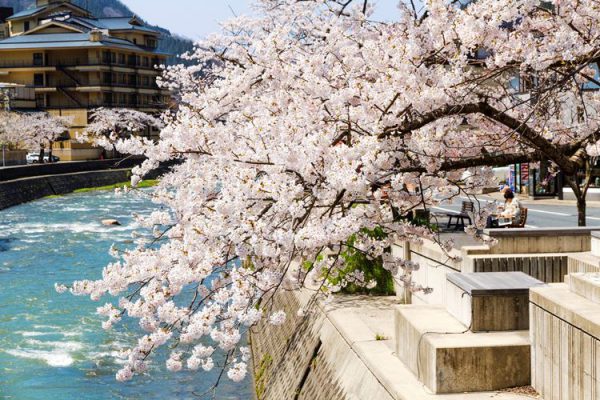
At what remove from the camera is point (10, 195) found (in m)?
54.2

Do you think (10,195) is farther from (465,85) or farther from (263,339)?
(465,85)

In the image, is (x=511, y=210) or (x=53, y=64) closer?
(x=511, y=210)

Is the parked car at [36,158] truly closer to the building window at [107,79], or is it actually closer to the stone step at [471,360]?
the building window at [107,79]

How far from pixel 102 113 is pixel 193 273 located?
84.3 m

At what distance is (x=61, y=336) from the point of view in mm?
21469

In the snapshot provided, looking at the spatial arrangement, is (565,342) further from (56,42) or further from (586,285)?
(56,42)

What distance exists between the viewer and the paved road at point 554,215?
969 inches

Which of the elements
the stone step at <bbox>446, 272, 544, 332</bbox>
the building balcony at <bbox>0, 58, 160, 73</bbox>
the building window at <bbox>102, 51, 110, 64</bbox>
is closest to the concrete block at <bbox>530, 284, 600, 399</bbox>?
the stone step at <bbox>446, 272, 544, 332</bbox>

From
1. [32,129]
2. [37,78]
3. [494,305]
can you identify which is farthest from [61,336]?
[37,78]

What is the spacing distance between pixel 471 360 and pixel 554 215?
2076 cm

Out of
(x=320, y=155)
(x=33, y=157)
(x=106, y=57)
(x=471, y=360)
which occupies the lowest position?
(x=471, y=360)

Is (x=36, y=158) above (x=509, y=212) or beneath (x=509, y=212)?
above

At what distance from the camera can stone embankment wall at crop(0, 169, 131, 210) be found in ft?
178

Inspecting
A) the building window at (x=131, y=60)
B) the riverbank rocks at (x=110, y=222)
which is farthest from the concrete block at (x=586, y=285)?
the building window at (x=131, y=60)
